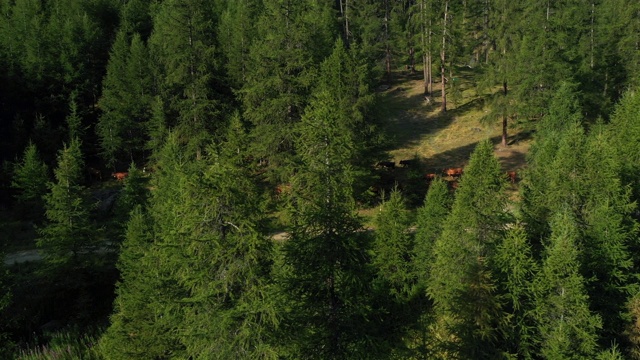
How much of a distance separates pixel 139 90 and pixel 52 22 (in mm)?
13378

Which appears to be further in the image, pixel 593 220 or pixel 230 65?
pixel 230 65

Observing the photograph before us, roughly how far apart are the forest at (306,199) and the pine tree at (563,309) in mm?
95

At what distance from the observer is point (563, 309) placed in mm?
14508

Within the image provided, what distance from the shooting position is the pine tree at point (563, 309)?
47.2 feet

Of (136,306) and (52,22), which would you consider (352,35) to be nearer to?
(52,22)

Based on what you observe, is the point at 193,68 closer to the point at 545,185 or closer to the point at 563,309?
the point at 545,185

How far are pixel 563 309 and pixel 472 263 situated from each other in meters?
3.01

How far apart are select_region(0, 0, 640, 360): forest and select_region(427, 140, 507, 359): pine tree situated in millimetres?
87

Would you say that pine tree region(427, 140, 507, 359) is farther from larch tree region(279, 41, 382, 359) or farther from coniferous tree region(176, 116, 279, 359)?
coniferous tree region(176, 116, 279, 359)

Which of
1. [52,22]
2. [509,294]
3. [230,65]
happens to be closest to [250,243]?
[509,294]

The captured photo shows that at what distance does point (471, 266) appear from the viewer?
49.2 ft

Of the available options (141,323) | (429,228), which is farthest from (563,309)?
(141,323)

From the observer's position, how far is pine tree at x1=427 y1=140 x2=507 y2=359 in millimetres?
14344

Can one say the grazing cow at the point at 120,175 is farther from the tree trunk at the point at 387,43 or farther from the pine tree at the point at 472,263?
the tree trunk at the point at 387,43
